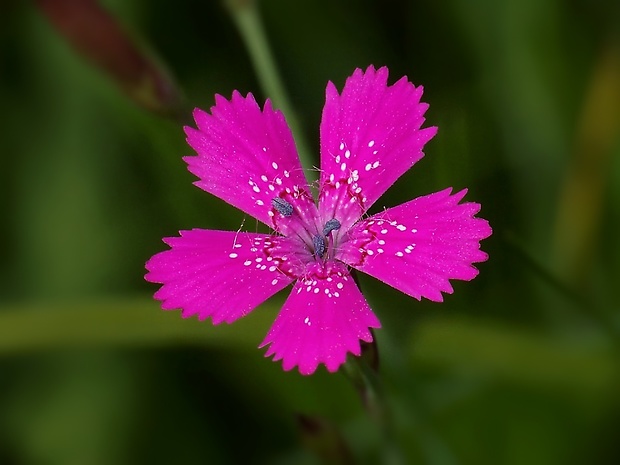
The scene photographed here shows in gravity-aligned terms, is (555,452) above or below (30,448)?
below

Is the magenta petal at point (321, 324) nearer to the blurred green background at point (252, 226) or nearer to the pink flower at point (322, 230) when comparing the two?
the pink flower at point (322, 230)

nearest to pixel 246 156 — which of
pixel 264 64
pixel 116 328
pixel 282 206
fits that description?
pixel 282 206

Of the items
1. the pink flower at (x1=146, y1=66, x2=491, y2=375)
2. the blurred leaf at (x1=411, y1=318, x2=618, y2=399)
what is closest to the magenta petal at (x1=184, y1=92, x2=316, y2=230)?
the pink flower at (x1=146, y1=66, x2=491, y2=375)

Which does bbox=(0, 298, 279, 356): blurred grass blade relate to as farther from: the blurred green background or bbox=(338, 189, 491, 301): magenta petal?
bbox=(338, 189, 491, 301): magenta petal

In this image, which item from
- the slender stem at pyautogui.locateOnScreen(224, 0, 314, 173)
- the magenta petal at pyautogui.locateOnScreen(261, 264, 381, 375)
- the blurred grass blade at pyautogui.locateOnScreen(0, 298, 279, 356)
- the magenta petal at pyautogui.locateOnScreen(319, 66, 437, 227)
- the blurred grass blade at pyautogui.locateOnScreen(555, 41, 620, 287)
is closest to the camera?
the magenta petal at pyautogui.locateOnScreen(261, 264, 381, 375)

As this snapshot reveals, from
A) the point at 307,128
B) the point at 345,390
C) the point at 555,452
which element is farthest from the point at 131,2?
the point at 555,452

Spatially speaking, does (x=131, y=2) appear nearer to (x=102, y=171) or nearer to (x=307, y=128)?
(x=102, y=171)

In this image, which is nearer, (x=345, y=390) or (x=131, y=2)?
(x=345, y=390)
